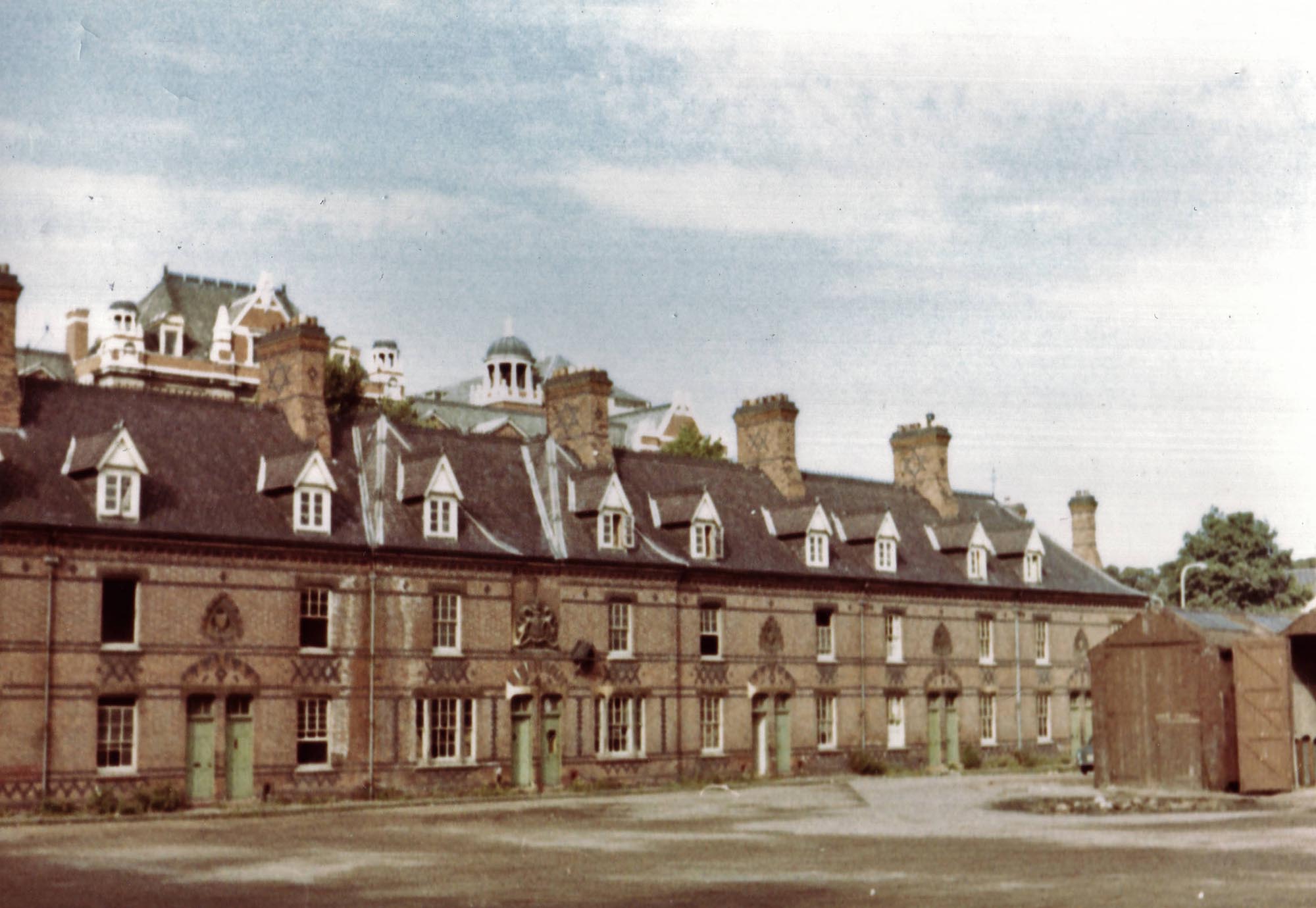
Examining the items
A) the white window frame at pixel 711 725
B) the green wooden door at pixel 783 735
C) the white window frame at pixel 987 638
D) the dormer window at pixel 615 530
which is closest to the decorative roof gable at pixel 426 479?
the dormer window at pixel 615 530

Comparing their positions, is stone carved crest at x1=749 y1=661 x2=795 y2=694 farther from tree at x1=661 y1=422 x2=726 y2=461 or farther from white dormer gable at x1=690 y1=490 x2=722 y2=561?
tree at x1=661 y1=422 x2=726 y2=461

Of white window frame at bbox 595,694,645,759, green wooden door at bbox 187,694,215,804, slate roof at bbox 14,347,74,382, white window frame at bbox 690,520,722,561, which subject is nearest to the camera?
green wooden door at bbox 187,694,215,804

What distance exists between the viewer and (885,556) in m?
55.2

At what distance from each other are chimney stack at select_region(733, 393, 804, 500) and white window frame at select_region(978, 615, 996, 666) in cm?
844

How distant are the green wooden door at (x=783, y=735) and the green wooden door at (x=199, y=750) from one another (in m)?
19.1

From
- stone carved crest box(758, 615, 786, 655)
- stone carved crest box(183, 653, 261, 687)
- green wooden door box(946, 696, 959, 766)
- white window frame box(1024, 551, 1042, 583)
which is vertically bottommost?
green wooden door box(946, 696, 959, 766)

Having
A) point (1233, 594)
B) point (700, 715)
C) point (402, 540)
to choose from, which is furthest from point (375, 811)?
point (1233, 594)

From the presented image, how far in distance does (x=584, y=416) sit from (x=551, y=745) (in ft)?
35.0

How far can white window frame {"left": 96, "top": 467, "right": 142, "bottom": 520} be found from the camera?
36.6 m

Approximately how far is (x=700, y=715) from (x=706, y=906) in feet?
97.1

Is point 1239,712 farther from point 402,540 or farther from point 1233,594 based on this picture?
point 1233,594

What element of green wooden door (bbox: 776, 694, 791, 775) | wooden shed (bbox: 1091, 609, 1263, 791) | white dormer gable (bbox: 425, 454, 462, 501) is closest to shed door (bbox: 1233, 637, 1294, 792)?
wooden shed (bbox: 1091, 609, 1263, 791)

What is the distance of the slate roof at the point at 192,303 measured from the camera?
288 ft

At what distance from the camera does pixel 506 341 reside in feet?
389
